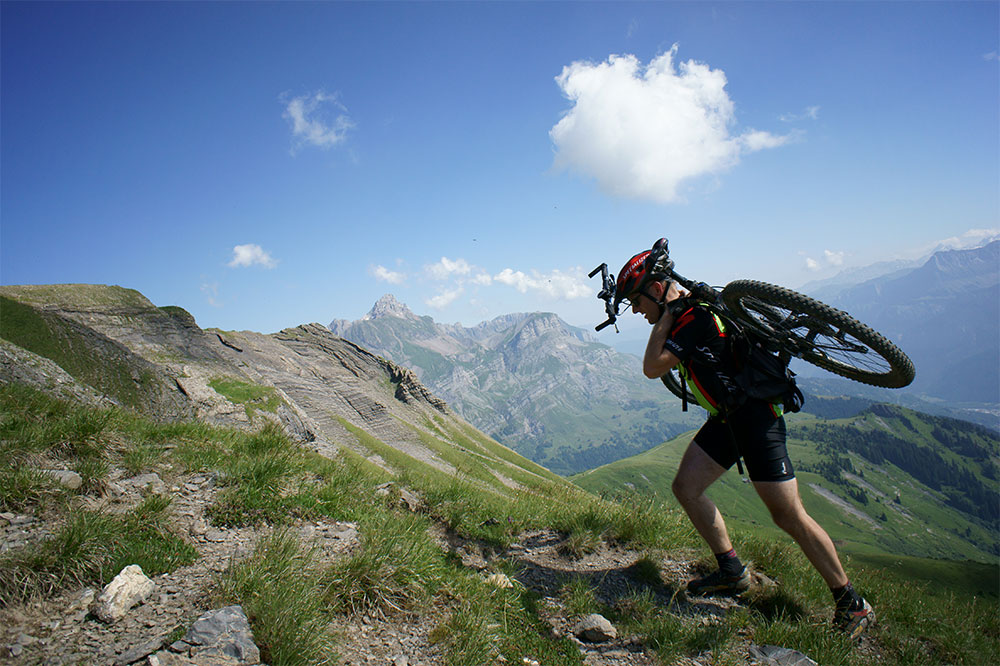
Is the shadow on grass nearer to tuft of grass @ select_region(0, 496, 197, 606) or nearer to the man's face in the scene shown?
the man's face

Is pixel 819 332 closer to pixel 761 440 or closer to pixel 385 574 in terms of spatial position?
pixel 761 440

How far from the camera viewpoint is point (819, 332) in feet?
25.1

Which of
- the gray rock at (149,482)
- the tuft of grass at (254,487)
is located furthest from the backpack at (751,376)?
the gray rock at (149,482)

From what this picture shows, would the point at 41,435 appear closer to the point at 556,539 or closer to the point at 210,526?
the point at 210,526

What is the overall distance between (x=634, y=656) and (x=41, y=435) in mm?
7631

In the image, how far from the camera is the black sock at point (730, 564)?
5.64 metres

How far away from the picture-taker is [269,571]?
386cm

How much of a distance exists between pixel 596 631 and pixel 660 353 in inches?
127

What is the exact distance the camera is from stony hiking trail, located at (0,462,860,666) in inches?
122

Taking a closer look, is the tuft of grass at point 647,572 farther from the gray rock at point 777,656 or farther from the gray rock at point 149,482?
the gray rock at point 149,482

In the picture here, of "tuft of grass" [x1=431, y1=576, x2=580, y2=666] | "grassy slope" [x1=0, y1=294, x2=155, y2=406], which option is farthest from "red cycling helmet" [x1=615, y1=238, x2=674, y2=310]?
"grassy slope" [x1=0, y1=294, x2=155, y2=406]

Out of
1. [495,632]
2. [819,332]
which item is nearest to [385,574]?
[495,632]

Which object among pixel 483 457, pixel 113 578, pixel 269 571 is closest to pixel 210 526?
pixel 113 578

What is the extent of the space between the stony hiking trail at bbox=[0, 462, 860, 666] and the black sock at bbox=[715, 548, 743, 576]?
1.27ft
